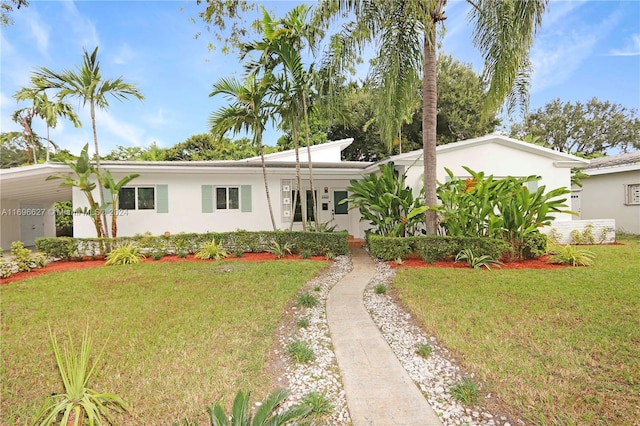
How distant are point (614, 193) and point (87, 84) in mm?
22409

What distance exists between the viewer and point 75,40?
29.8 feet

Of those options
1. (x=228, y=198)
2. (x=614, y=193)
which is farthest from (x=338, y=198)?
(x=614, y=193)

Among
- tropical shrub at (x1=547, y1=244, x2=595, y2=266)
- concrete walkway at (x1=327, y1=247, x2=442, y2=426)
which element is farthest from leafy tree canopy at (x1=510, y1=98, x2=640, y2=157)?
concrete walkway at (x1=327, y1=247, x2=442, y2=426)

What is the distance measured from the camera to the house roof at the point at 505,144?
1092 centimetres

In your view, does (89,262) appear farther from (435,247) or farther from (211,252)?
(435,247)

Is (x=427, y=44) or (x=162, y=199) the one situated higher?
(x=427, y=44)

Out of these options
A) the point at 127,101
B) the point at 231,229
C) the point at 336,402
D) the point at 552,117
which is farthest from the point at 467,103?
the point at 336,402

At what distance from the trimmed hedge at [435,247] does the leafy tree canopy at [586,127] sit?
29.3 m

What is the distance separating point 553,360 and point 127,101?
12.5 meters

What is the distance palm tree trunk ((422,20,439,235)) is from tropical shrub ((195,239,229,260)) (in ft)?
21.3

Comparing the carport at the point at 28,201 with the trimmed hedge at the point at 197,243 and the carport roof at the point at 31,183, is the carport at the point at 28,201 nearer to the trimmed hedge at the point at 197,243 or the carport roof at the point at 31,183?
the carport roof at the point at 31,183

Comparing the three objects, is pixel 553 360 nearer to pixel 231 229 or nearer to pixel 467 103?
pixel 231 229

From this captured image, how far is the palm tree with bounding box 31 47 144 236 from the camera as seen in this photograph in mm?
9118

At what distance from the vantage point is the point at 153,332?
4270 mm
